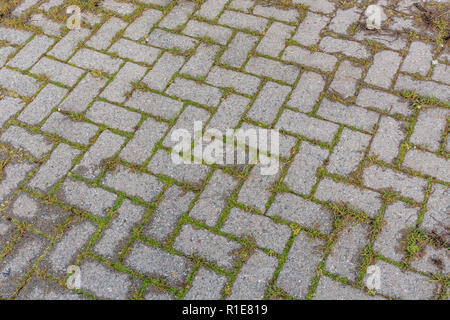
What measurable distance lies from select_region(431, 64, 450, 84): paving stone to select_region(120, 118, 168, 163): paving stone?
2.35 meters

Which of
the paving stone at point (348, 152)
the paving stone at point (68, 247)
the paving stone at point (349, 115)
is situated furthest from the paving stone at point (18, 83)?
the paving stone at point (348, 152)

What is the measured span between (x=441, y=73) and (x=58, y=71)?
11.0 ft

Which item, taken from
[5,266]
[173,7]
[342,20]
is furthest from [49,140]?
[342,20]

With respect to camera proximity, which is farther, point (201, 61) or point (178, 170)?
point (201, 61)

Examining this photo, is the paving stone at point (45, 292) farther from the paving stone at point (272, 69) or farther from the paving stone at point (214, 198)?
the paving stone at point (272, 69)

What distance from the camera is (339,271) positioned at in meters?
2.55

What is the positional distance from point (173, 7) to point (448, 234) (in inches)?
127

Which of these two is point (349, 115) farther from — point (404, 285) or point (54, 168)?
point (54, 168)

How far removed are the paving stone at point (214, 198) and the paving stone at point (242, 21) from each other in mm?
1717

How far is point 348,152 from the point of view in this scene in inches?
121

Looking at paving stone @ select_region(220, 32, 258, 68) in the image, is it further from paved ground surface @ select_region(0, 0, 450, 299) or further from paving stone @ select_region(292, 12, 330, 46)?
paving stone @ select_region(292, 12, 330, 46)

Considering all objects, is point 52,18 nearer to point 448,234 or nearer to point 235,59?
point 235,59

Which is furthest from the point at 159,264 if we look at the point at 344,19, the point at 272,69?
the point at 344,19

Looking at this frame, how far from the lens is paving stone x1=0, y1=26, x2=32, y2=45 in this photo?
394 cm
